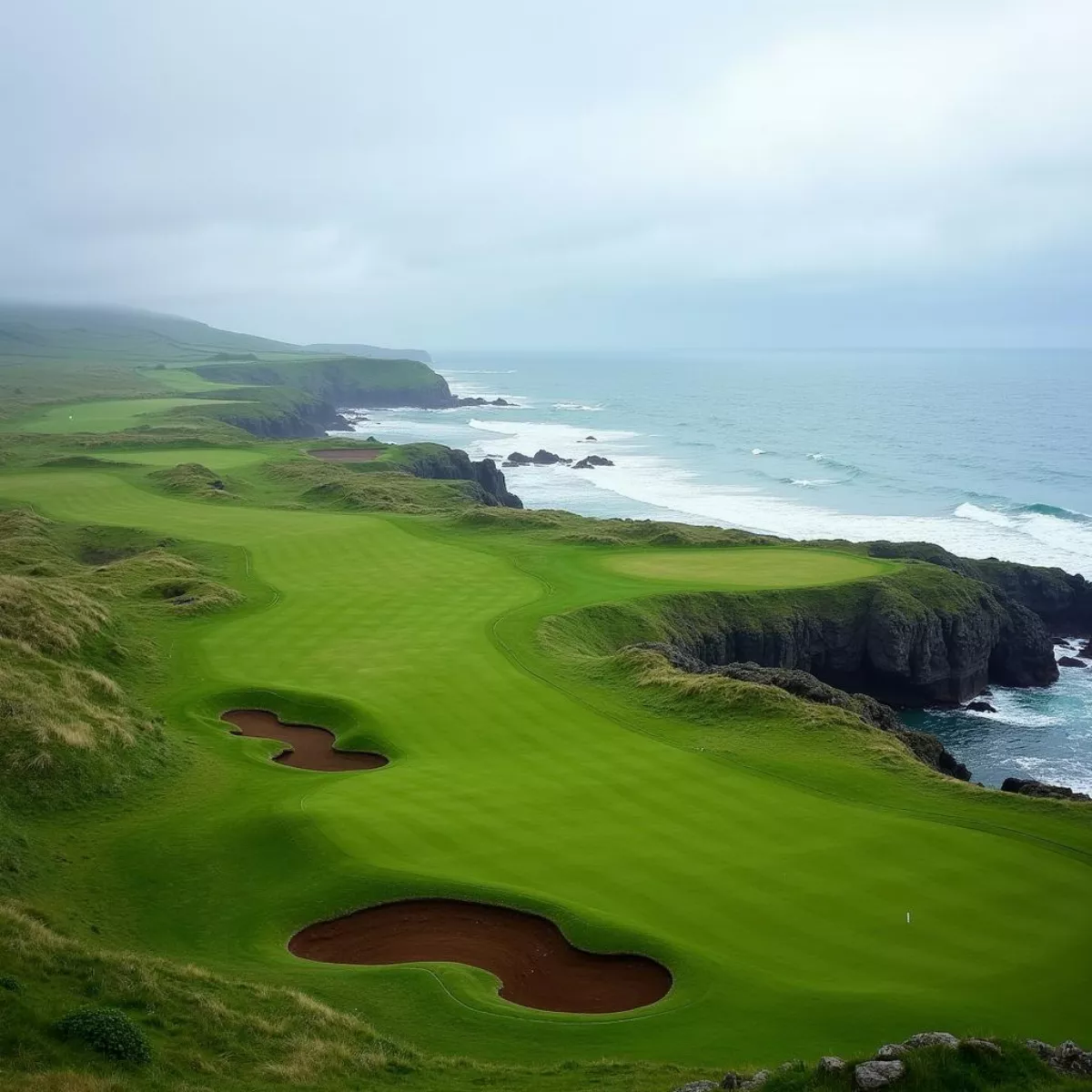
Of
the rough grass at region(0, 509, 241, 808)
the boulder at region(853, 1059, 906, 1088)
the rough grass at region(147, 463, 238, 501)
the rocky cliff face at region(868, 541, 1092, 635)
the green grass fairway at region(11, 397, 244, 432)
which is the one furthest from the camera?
the green grass fairway at region(11, 397, 244, 432)

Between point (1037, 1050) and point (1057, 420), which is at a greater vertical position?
point (1057, 420)

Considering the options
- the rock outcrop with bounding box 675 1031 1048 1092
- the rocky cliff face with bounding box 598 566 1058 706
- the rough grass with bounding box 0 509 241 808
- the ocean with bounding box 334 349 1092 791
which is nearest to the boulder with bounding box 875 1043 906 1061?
the rock outcrop with bounding box 675 1031 1048 1092

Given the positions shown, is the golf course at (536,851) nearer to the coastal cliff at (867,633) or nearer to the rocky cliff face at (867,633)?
the coastal cliff at (867,633)

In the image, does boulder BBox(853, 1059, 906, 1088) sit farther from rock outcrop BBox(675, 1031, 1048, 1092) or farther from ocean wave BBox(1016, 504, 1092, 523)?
ocean wave BBox(1016, 504, 1092, 523)

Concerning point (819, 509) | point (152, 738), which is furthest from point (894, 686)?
point (819, 509)

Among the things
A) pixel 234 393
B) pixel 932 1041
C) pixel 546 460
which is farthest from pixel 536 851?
pixel 234 393

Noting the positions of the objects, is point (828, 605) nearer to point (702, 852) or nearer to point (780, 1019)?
point (702, 852)

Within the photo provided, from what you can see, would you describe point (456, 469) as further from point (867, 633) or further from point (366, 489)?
point (867, 633)
